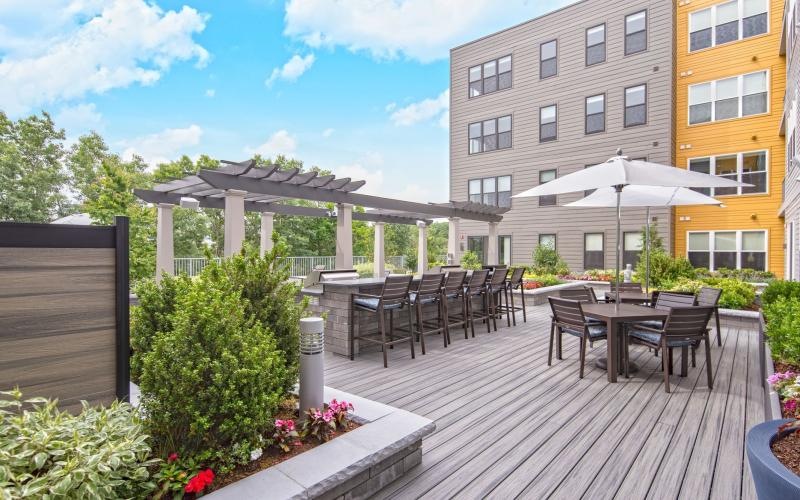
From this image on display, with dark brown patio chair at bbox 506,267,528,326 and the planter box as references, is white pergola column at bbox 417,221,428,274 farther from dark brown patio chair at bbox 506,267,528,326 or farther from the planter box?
the planter box

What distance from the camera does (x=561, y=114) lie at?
15164 millimetres

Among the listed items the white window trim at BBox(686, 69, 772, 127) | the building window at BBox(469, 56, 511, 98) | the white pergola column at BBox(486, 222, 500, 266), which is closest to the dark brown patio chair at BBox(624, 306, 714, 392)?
the white pergola column at BBox(486, 222, 500, 266)

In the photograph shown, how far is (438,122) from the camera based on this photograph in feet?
91.1

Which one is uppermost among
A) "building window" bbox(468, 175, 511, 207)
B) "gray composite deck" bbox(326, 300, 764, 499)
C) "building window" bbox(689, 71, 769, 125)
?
"building window" bbox(689, 71, 769, 125)

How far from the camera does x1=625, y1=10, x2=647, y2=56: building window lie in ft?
44.4

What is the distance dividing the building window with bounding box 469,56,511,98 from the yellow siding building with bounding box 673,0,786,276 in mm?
5805

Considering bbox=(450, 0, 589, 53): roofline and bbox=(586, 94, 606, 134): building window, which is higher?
bbox=(450, 0, 589, 53): roofline

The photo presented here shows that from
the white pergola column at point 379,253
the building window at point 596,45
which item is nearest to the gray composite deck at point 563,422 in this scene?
the white pergola column at point 379,253

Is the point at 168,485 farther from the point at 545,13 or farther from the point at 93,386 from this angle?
the point at 545,13

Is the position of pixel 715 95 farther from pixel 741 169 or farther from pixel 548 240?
pixel 548 240

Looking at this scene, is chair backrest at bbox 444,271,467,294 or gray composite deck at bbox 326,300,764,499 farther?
chair backrest at bbox 444,271,467,294

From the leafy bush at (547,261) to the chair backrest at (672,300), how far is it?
7.93m

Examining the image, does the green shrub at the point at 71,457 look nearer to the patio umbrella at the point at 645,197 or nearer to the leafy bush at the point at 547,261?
the patio umbrella at the point at 645,197

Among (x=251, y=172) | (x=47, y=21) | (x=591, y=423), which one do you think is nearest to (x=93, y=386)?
(x=591, y=423)
